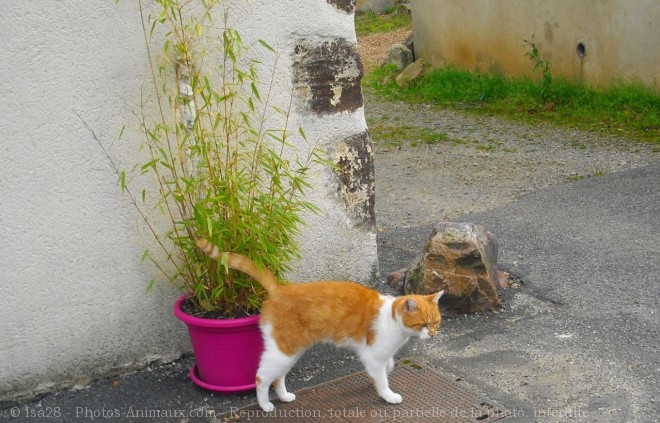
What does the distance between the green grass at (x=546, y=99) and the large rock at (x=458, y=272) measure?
13.3 ft

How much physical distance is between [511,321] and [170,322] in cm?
193

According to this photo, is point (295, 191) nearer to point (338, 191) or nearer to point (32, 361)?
point (338, 191)

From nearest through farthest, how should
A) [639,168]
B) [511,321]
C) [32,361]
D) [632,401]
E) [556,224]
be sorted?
[632,401]
[32,361]
[511,321]
[556,224]
[639,168]

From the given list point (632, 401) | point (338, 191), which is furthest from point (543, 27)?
point (632, 401)

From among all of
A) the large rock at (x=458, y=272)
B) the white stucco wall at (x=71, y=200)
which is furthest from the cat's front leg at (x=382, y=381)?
the white stucco wall at (x=71, y=200)

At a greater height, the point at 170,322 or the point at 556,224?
the point at 170,322

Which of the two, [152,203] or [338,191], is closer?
[152,203]

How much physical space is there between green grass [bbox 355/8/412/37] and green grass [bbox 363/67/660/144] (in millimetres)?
3736

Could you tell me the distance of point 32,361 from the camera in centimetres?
424

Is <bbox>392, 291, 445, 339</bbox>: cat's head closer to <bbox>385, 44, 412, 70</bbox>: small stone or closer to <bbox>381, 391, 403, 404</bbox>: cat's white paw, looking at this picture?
<bbox>381, 391, 403, 404</bbox>: cat's white paw

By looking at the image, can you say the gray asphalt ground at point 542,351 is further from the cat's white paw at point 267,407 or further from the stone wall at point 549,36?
the stone wall at point 549,36

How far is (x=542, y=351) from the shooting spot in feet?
14.8

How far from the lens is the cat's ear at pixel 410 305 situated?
3875mm

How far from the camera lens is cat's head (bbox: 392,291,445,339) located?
153 inches
